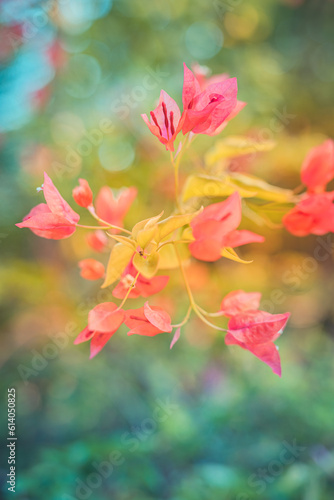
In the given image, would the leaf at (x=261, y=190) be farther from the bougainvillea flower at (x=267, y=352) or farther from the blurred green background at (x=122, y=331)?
the blurred green background at (x=122, y=331)

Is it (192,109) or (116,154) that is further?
(116,154)

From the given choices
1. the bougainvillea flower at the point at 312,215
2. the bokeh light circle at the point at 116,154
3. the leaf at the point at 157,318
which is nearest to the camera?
the leaf at the point at 157,318

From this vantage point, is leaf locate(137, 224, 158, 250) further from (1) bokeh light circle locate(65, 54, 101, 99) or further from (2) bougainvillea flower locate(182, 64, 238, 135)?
(1) bokeh light circle locate(65, 54, 101, 99)

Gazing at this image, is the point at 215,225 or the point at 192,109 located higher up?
the point at 192,109

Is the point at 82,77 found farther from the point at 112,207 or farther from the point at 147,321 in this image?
the point at 147,321

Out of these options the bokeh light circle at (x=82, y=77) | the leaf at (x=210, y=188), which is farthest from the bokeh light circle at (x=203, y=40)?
the leaf at (x=210, y=188)

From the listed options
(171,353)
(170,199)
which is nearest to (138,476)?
(171,353)

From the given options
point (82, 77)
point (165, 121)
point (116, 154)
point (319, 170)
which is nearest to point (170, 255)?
point (165, 121)
